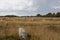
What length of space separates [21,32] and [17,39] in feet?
3.13

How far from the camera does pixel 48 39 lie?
51.8ft

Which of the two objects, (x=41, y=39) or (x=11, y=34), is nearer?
(x=41, y=39)

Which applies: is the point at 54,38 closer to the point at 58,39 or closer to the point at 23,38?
the point at 58,39

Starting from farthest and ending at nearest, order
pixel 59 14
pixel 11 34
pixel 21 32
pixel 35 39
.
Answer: pixel 59 14 < pixel 11 34 < pixel 35 39 < pixel 21 32

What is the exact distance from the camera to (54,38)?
53.2 ft

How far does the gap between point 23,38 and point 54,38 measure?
266cm

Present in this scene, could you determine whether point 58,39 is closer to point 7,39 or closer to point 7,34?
point 7,39

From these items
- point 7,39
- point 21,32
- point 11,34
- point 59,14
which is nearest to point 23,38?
point 21,32

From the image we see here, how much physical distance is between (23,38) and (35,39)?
8.06 ft

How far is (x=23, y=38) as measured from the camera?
47.5ft

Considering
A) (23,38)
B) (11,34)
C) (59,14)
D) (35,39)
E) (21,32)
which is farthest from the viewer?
(59,14)

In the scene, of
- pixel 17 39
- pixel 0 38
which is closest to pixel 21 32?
pixel 17 39

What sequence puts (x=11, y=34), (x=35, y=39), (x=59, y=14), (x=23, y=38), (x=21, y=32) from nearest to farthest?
(x=23, y=38) < (x=21, y=32) < (x=35, y=39) < (x=11, y=34) < (x=59, y=14)

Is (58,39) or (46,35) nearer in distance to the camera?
(58,39)
